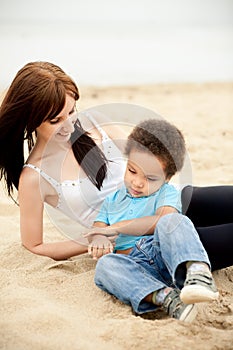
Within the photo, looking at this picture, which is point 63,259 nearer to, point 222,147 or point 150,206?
point 150,206

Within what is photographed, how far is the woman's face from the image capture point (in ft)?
8.16

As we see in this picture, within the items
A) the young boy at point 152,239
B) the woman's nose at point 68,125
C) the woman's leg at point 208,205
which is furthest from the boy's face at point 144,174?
the woman's nose at point 68,125

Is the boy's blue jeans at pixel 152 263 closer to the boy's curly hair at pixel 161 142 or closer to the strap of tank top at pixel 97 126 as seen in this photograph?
the boy's curly hair at pixel 161 142

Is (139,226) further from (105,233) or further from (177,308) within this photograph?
(177,308)

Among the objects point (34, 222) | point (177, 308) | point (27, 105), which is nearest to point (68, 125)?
point (27, 105)

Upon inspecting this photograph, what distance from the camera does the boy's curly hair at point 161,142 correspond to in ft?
7.92

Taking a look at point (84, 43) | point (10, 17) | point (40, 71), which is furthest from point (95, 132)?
point (10, 17)

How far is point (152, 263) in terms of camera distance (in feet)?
7.35

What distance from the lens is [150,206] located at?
2381mm

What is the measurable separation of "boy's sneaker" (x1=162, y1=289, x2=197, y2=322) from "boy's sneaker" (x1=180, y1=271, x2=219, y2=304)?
0.07 m

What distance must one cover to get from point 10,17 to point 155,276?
1196 cm

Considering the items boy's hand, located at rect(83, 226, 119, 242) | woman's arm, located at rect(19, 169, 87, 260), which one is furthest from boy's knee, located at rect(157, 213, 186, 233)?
woman's arm, located at rect(19, 169, 87, 260)

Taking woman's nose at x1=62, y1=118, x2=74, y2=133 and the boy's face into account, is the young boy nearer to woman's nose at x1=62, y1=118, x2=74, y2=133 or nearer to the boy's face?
the boy's face

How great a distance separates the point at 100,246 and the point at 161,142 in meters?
0.53
